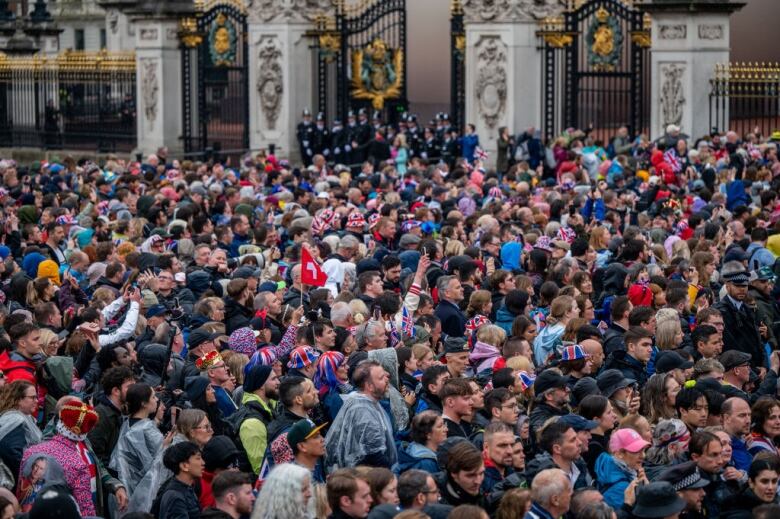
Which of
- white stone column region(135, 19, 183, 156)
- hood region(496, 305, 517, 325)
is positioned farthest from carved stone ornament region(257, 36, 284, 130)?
hood region(496, 305, 517, 325)

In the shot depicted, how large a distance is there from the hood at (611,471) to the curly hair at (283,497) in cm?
219

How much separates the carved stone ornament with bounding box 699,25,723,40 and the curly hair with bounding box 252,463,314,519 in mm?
20797

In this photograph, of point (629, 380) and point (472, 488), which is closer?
point (472, 488)

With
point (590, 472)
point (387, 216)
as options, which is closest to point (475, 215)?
point (387, 216)

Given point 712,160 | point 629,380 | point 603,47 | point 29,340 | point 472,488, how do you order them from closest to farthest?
point 472,488, point 629,380, point 29,340, point 712,160, point 603,47

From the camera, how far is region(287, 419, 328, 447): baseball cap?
32.1 feet

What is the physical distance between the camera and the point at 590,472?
1030cm

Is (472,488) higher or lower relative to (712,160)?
lower

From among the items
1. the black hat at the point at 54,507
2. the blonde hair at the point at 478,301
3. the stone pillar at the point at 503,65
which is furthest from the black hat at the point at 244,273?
the stone pillar at the point at 503,65

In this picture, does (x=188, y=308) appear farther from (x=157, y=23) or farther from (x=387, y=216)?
(x=157, y=23)

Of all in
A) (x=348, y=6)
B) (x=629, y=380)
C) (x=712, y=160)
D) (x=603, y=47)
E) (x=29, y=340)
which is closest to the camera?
(x=629, y=380)

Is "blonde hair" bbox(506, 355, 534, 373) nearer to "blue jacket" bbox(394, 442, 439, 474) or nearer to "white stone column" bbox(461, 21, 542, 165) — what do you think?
"blue jacket" bbox(394, 442, 439, 474)

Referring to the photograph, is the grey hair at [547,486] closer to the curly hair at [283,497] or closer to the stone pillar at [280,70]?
the curly hair at [283,497]

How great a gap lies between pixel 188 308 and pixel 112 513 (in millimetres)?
4902
